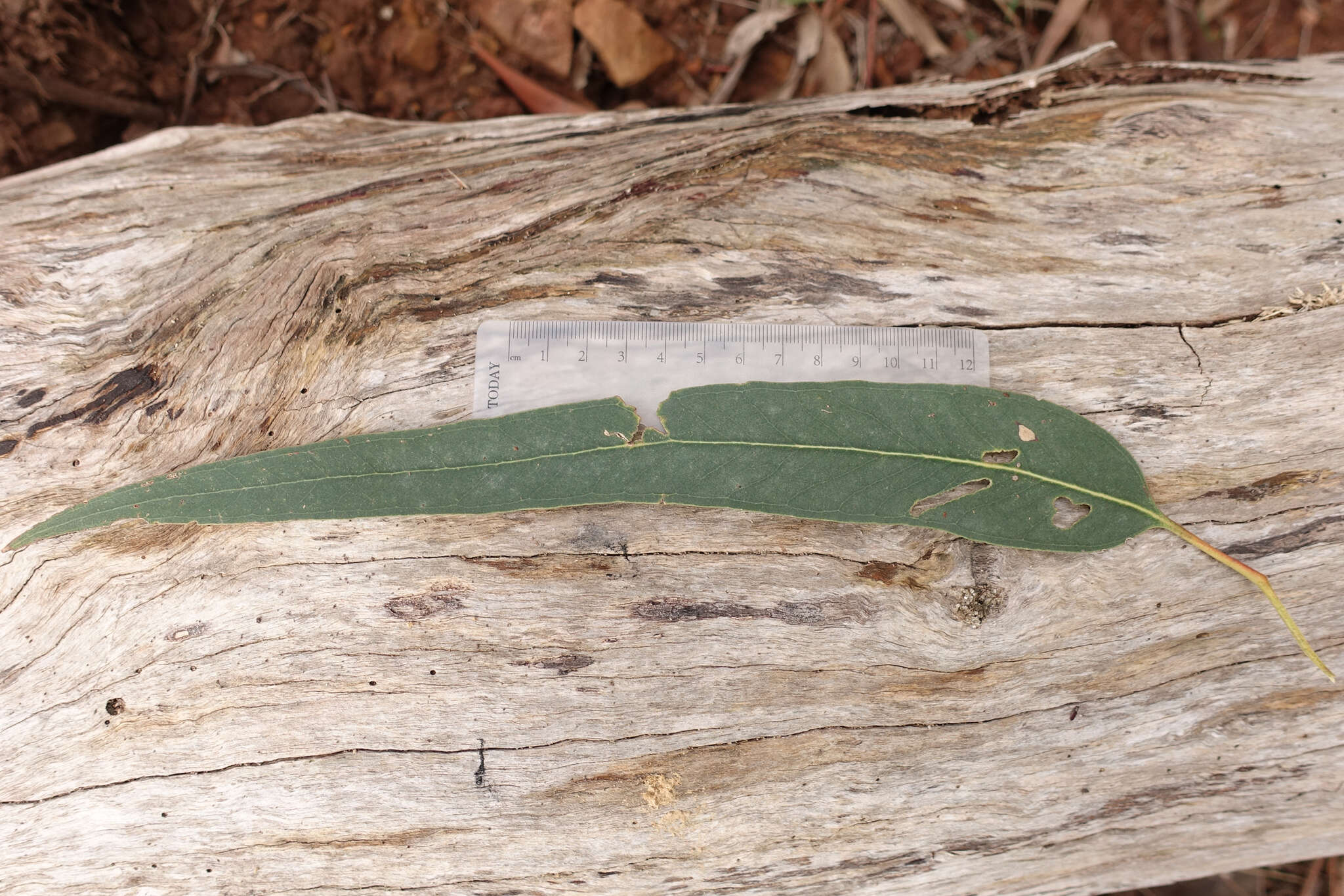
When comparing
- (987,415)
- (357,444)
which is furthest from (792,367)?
(357,444)

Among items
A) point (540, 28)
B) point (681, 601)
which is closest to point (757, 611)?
point (681, 601)

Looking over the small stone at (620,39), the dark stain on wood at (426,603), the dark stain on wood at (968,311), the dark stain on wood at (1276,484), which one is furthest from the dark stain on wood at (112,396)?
the dark stain on wood at (1276,484)

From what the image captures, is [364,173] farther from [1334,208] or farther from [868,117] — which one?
[1334,208]

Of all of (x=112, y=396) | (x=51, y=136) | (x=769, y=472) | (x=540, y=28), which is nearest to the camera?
(x=769, y=472)

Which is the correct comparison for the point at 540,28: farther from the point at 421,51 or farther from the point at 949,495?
the point at 949,495

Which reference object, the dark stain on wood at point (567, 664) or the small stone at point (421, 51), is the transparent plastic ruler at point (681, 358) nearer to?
the dark stain on wood at point (567, 664)

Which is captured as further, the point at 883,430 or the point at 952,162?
the point at 952,162
